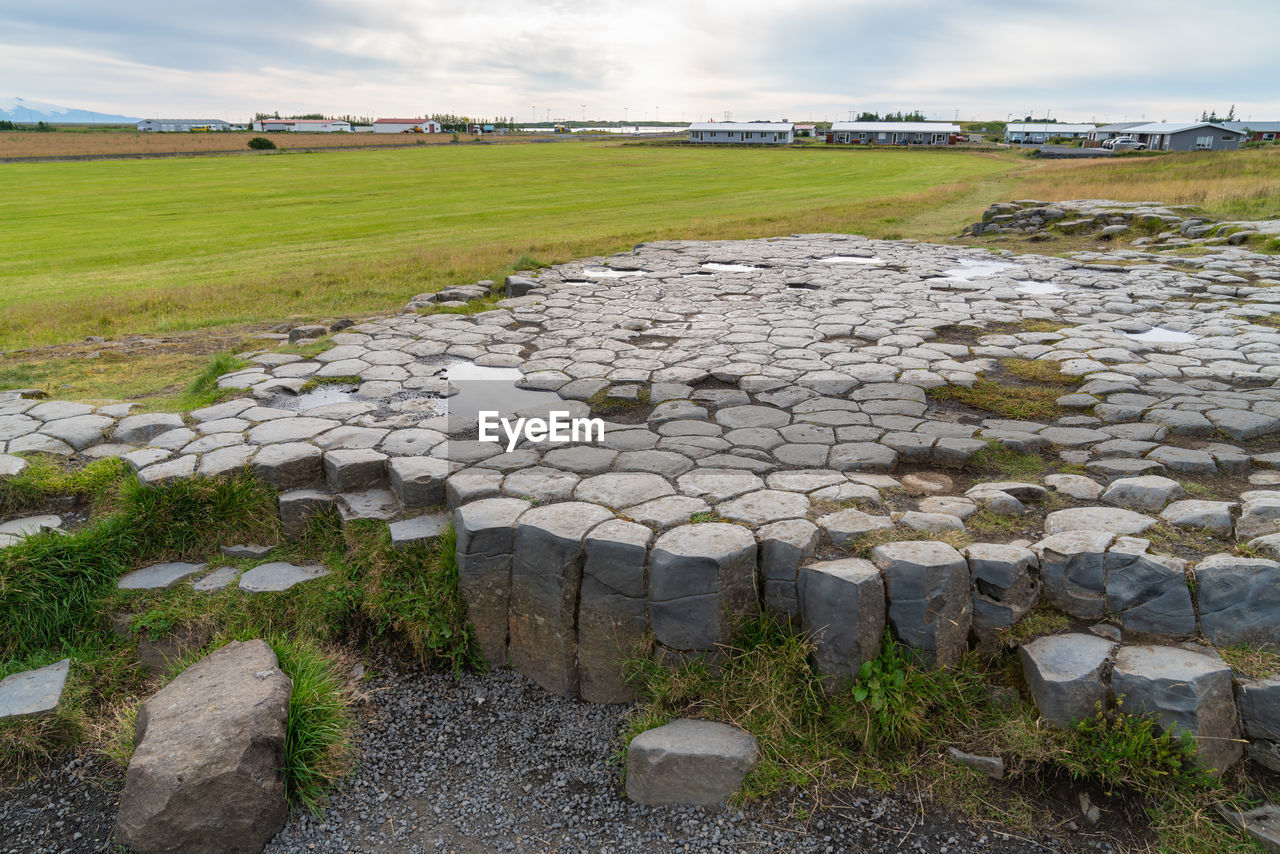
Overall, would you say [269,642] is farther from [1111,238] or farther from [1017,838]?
[1111,238]

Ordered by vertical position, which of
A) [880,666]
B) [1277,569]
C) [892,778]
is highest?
[1277,569]

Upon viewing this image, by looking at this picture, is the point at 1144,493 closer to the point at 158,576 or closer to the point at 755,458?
the point at 755,458

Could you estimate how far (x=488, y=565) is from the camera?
12.1 ft

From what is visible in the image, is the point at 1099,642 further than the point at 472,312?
No

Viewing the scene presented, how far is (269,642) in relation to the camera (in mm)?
3594

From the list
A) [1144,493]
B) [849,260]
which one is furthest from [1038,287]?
[1144,493]

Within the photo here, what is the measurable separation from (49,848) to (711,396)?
4149 millimetres

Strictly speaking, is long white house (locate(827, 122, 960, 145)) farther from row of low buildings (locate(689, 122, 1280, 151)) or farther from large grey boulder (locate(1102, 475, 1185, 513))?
large grey boulder (locate(1102, 475, 1185, 513))

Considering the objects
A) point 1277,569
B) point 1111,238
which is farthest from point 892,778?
point 1111,238

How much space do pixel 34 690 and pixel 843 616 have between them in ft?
11.6

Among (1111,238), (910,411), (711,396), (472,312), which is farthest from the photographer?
(1111,238)

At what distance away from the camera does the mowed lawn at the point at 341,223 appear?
10.1 m

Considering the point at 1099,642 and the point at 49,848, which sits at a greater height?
the point at 1099,642

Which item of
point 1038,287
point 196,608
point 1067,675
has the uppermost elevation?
point 1038,287
